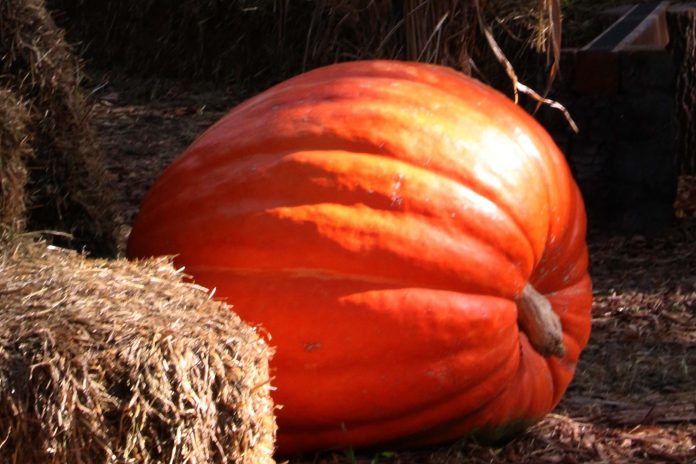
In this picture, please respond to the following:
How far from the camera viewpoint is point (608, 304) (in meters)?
4.73

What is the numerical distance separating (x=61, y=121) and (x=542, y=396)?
1.57m

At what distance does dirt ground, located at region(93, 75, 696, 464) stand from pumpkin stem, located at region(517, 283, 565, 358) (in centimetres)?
25

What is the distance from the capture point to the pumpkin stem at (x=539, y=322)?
326 centimetres

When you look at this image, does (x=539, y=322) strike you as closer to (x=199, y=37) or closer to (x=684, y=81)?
(x=684, y=81)

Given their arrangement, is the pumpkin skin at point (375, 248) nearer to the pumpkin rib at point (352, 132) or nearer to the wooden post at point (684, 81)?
the pumpkin rib at point (352, 132)

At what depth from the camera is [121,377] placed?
2.36 m

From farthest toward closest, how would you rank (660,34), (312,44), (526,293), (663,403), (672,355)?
(660,34)
(312,44)
(672,355)
(663,403)
(526,293)

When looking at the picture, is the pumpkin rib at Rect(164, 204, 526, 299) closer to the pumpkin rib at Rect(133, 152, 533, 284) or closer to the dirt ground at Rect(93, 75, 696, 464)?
the pumpkin rib at Rect(133, 152, 533, 284)

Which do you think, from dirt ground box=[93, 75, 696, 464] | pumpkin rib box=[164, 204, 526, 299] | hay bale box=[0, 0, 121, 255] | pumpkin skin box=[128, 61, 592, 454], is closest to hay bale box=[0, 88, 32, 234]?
hay bale box=[0, 0, 121, 255]

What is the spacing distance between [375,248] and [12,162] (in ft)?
3.19

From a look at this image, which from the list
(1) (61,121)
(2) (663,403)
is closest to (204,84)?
(1) (61,121)

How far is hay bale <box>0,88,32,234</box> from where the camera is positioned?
3068 mm

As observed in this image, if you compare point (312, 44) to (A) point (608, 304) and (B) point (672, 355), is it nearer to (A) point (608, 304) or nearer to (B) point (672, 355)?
(A) point (608, 304)

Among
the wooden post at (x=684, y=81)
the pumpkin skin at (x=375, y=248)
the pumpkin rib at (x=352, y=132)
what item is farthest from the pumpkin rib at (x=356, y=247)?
the wooden post at (x=684, y=81)
